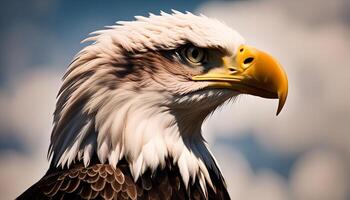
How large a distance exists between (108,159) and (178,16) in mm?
804

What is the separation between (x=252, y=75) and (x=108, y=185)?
94 centimetres

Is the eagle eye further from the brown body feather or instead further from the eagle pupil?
the brown body feather

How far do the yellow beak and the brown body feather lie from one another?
503 millimetres

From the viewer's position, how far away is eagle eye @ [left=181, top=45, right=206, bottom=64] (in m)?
5.48

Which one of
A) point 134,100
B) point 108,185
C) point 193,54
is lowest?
point 108,185

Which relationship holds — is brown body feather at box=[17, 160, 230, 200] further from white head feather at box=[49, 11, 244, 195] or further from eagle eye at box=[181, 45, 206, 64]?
eagle eye at box=[181, 45, 206, 64]

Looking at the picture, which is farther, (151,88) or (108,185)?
(151,88)

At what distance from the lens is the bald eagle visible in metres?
5.40

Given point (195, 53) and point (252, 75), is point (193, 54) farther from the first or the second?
point (252, 75)

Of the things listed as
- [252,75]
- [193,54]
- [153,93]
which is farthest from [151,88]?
[252,75]

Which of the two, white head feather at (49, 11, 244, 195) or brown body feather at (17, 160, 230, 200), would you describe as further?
white head feather at (49, 11, 244, 195)

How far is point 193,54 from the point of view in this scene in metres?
5.49

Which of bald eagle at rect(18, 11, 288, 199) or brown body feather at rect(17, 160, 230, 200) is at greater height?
bald eagle at rect(18, 11, 288, 199)

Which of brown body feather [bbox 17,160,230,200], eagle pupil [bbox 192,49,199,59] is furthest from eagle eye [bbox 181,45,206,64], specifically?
brown body feather [bbox 17,160,230,200]
